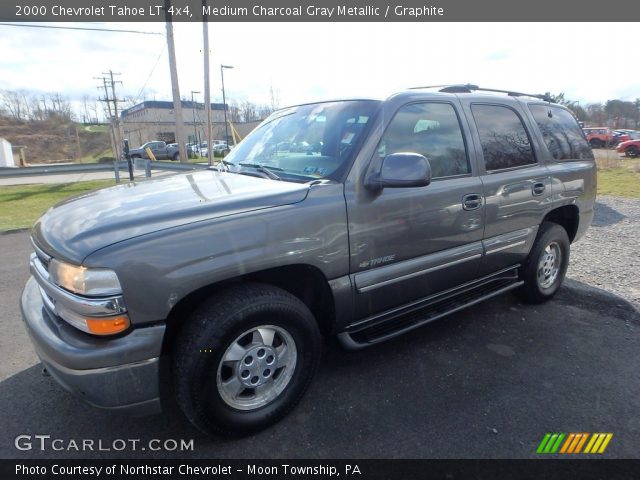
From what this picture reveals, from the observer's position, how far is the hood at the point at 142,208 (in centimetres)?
199

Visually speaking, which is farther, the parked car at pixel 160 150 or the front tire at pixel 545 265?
the parked car at pixel 160 150

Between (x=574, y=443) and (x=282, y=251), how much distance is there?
195cm

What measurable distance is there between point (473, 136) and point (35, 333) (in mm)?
3161

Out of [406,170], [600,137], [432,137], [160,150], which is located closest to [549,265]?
[432,137]

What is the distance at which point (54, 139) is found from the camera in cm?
7506

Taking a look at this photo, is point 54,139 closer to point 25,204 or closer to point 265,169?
point 25,204

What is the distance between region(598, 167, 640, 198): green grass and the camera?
37.2 ft

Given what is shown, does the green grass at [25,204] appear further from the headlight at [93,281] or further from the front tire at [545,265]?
the front tire at [545,265]

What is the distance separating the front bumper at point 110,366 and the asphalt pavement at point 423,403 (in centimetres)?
14

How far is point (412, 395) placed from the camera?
271cm

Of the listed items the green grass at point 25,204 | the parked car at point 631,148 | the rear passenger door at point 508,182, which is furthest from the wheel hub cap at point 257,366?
the parked car at point 631,148

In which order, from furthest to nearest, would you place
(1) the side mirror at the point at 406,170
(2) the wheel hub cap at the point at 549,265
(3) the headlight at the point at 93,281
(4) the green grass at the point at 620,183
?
(4) the green grass at the point at 620,183
(2) the wheel hub cap at the point at 549,265
(1) the side mirror at the point at 406,170
(3) the headlight at the point at 93,281

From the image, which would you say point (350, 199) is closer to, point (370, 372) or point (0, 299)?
point (370, 372)
